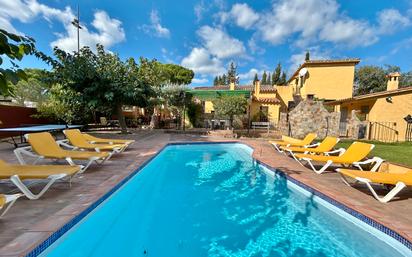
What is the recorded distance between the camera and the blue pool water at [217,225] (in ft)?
13.6

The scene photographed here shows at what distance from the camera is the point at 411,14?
51.8ft

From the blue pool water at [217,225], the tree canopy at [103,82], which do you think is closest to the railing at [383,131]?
the blue pool water at [217,225]

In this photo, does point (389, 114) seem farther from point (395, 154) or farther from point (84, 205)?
point (84, 205)

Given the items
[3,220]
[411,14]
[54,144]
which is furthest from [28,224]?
[411,14]

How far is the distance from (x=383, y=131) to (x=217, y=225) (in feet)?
61.1

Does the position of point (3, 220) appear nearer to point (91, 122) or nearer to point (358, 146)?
point (358, 146)

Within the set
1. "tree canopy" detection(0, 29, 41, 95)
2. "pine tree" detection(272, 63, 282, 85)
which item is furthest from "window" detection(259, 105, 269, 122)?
"pine tree" detection(272, 63, 282, 85)

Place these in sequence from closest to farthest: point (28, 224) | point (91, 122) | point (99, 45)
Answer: point (28, 224), point (99, 45), point (91, 122)

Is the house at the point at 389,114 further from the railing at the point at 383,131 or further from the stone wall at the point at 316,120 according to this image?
the stone wall at the point at 316,120

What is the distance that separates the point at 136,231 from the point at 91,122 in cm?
2021

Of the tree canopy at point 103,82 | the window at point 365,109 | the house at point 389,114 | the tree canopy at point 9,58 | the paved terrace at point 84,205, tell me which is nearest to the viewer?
the tree canopy at point 9,58

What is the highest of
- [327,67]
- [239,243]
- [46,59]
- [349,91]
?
[327,67]

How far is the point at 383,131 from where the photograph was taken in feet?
58.1

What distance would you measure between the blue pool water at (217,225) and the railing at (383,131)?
47.0ft
